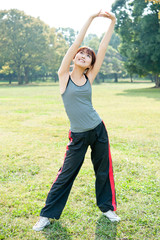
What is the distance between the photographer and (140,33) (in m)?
29.5

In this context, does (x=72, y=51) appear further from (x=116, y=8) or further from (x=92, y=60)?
(x=116, y=8)

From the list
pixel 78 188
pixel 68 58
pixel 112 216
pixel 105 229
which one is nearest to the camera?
pixel 68 58

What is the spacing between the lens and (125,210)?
3350 millimetres

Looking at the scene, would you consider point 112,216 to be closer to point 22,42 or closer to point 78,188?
point 78,188

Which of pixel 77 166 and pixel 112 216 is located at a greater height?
pixel 77 166

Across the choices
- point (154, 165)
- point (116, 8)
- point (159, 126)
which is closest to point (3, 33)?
point (116, 8)

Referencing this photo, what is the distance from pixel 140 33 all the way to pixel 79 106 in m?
29.0

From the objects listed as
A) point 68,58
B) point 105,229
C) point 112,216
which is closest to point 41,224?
point 105,229

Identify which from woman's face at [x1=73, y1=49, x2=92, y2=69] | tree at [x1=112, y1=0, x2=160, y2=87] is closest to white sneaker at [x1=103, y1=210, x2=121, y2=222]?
woman's face at [x1=73, y1=49, x2=92, y2=69]

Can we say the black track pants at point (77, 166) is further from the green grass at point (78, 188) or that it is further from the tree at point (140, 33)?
the tree at point (140, 33)

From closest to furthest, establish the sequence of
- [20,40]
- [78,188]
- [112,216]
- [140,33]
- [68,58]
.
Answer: [68,58]
[112,216]
[78,188]
[140,33]
[20,40]

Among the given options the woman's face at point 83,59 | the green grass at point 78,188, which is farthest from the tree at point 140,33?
the woman's face at point 83,59

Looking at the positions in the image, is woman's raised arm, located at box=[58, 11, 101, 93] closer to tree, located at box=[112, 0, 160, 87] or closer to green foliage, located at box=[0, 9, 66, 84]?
tree, located at box=[112, 0, 160, 87]

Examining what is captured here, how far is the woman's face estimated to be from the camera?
9.50ft
